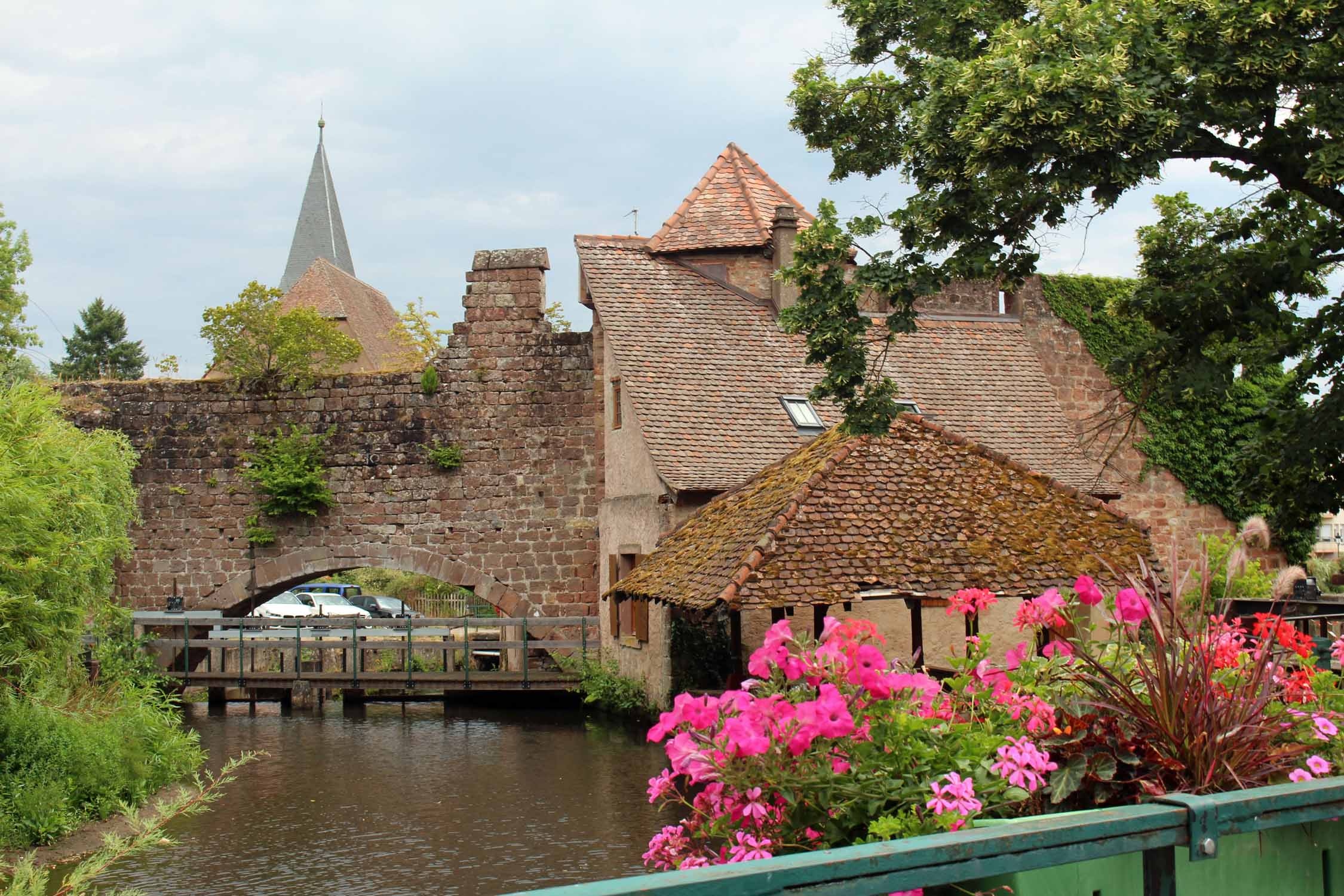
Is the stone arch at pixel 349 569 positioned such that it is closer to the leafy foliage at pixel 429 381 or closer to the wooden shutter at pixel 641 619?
the leafy foliage at pixel 429 381

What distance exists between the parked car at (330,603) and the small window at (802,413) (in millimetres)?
18845

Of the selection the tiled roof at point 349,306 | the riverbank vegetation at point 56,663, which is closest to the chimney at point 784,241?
the riverbank vegetation at point 56,663

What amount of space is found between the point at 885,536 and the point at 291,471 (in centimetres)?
1081

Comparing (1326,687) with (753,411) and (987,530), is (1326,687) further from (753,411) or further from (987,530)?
(753,411)

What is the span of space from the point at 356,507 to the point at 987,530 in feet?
35.5

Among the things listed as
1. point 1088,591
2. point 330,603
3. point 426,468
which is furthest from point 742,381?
point 330,603

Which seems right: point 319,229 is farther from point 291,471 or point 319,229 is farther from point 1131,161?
point 1131,161

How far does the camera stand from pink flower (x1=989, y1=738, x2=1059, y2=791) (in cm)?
299

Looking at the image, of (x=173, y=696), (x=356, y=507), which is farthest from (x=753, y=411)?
(x=173, y=696)

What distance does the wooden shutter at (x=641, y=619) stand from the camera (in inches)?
656

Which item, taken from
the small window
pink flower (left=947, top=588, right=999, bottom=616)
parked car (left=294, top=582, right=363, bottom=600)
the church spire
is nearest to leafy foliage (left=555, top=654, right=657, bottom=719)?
the small window

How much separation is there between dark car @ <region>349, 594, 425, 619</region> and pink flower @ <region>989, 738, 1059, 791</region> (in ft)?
113

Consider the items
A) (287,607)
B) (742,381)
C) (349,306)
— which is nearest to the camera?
(742,381)

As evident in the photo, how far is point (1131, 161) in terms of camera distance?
9.06m
